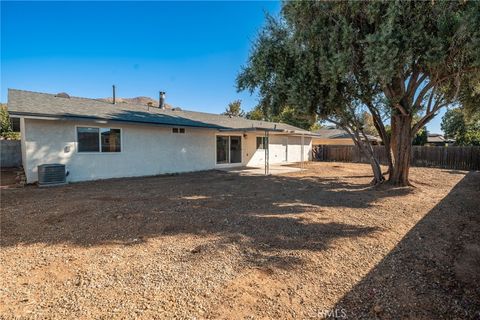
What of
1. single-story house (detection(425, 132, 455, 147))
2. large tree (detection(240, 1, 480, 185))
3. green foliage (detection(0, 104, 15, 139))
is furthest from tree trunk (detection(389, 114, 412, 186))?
single-story house (detection(425, 132, 455, 147))

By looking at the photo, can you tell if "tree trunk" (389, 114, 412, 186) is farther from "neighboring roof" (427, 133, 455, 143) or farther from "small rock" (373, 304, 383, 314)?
"neighboring roof" (427, 133, 455, 143)

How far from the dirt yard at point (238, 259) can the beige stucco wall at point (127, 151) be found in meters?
2.98

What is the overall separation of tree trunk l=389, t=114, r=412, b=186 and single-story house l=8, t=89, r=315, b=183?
27.3 ft

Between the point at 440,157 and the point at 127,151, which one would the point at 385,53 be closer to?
the point at 127,151

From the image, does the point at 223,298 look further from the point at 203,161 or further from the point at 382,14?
the point at 203,161

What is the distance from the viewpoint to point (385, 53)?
6297 millimetres

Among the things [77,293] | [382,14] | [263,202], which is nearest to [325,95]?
[382,14]

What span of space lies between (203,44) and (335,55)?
30.4 feet

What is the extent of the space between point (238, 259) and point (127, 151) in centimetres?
919

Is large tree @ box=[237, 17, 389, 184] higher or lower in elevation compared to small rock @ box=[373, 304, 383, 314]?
higher

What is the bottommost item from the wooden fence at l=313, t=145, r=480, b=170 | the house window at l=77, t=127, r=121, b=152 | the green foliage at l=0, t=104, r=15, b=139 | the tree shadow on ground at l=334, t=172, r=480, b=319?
the tree shadow on ground at l=334, t=172, r=480, b=319

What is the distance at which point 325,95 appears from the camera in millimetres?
8336

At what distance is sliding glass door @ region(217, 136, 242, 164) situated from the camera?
49.8ft

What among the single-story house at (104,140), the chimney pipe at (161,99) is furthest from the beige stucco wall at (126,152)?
the chimney pipe at (161,99)
